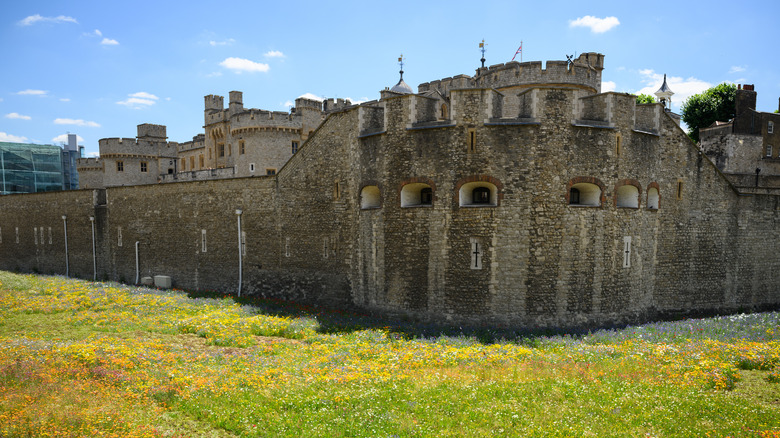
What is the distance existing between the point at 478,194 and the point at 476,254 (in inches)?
90.3

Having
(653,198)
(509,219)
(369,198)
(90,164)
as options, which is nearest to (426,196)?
(369,198)

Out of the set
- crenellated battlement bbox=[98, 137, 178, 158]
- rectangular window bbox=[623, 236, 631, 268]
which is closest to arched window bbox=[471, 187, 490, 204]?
rectangular window bbox=[623, 236, 631, 268]

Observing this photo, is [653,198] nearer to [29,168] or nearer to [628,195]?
[628,195]

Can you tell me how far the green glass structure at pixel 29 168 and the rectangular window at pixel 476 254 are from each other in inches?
2455

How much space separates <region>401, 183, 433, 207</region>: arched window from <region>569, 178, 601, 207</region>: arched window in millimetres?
5036

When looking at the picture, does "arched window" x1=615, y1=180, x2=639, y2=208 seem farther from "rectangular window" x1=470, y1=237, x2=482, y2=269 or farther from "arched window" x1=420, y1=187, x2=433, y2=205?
"arched window" x1=420, y1=187, x2=433, y2=205

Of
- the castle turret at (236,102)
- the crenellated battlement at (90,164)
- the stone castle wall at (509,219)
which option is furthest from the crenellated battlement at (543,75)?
the crenellated battlement at (90,164)

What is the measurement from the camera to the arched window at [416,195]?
17.5m

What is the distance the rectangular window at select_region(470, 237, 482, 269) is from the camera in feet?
53.1

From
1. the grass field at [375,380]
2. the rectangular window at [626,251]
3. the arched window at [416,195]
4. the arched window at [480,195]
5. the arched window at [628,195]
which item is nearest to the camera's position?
the grass field at [375,380]

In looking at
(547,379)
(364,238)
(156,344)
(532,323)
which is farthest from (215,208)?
(547,379)

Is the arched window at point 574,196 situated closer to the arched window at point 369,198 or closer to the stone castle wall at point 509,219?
the stone castle wall at point 509,219

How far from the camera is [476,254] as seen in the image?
16234 millimetres

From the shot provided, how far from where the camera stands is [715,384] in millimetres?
10391
